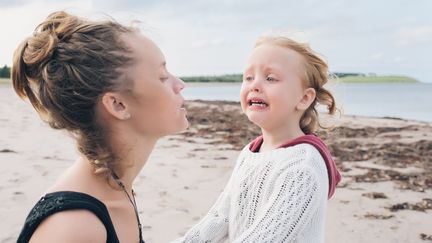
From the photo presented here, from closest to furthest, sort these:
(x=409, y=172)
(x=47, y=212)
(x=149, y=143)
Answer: (x=47, y=212) → (x=149, y=143) → (x=409, y=172)

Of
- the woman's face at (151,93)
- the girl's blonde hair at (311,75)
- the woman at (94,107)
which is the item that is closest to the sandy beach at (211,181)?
the girl's blonde hair at (311,75)

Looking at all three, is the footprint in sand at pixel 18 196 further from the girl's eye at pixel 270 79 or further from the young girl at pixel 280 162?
the girl's eye at pixel 270 79

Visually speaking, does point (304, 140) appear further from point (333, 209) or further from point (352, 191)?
point (352, 191)

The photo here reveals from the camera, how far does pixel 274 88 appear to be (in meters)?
2.25

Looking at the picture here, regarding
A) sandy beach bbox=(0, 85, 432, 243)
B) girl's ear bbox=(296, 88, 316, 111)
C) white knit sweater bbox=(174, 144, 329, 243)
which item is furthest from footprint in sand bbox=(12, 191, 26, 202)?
girl's ear bbox=(296, 88, 316, 111)

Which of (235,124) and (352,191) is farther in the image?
(235,124)

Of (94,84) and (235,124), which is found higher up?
(94,84)

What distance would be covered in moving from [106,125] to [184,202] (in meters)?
3.06

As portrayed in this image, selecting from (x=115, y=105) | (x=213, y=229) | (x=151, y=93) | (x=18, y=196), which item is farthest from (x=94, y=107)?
(x=18, y=196)

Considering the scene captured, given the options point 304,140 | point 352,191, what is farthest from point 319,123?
point 352,191

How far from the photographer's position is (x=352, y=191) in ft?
17.6

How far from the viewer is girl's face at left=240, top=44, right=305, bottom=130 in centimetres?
226

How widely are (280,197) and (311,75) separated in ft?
2.26

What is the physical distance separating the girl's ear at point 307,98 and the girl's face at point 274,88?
0.02 meters
